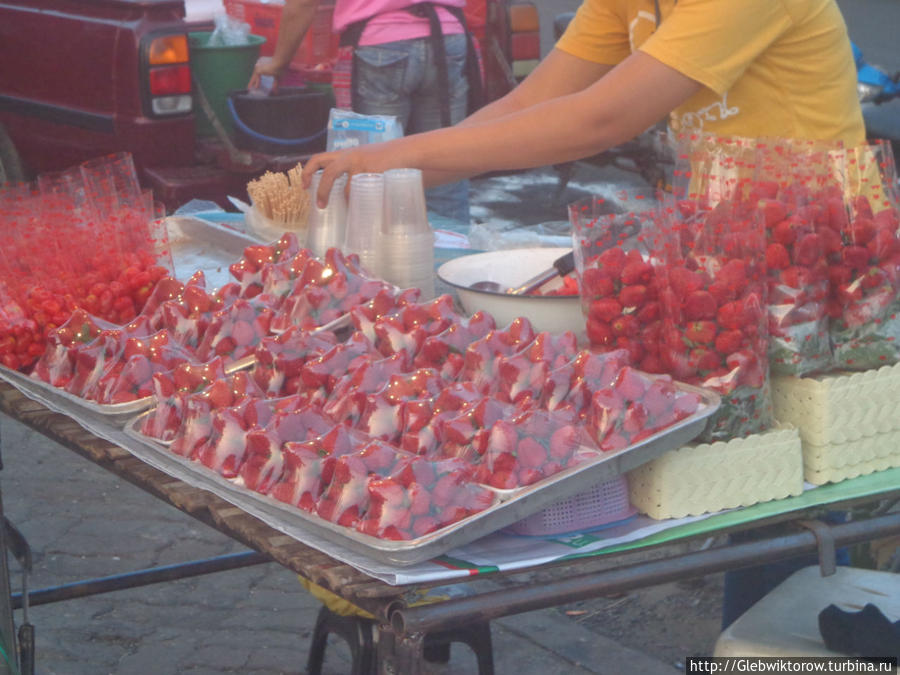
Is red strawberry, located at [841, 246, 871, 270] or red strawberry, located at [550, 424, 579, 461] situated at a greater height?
red strawberry, located at [841, 246, 871, 270]

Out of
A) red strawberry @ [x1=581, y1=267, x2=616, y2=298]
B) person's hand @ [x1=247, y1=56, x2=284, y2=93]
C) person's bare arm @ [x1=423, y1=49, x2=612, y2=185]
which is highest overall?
person's hand @ [x1=247, y1=56, x2=284, y2=93]

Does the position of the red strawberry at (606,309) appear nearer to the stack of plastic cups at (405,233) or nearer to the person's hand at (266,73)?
the stack of plastic cups at (405,233)

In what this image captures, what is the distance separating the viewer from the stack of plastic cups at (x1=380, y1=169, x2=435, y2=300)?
2.00 metres

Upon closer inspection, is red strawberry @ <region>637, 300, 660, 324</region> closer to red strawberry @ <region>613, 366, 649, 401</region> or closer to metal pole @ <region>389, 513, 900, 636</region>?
red strawberry @ <region>613, 366, 649, 401</region>

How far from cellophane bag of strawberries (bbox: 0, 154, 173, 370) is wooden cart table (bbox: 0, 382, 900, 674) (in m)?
0.44

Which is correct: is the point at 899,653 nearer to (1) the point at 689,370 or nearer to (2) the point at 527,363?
(1) the point at 689,370

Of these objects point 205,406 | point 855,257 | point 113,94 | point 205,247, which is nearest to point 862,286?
point 855,257

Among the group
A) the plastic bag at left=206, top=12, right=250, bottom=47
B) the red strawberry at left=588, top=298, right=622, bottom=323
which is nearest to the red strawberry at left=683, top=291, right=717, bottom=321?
the red strawberry at left=588, top=298, right=622, bottom=323

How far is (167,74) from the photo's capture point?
4.66 m

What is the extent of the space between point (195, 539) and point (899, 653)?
7.28 ft

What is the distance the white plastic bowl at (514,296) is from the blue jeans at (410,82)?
85.2 inches

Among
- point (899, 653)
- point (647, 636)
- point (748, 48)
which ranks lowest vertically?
point (647, 636)

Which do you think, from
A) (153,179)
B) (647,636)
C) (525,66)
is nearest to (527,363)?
(647,636)

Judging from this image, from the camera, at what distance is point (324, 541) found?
1.30 meters
